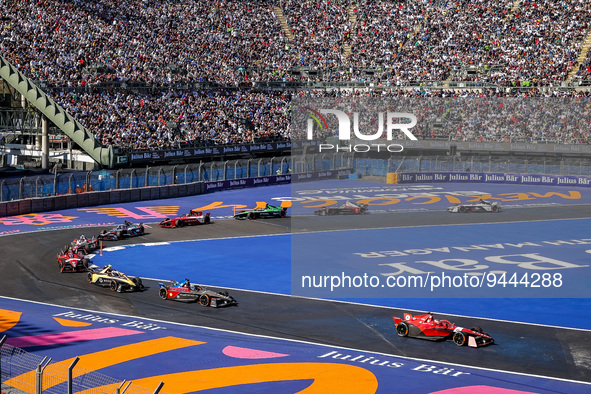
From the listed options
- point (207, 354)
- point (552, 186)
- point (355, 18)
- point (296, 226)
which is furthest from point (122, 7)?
point (207, 354)

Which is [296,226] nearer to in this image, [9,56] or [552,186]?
[552,186]

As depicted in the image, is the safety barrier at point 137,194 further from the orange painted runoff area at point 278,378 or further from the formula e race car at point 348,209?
the orange painted runoff area at point 278,378

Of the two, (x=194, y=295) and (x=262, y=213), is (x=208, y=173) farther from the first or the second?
(x=194, y=295)

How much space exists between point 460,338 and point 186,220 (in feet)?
79.9

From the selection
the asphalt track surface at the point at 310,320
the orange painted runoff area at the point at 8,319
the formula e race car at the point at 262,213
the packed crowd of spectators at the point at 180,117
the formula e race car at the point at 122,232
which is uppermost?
the packed crowd of spectators at the point at 180,117

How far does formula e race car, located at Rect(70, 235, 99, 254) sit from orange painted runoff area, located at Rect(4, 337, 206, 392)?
14063 millimetres

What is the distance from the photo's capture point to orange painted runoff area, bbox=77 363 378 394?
19.3 meters

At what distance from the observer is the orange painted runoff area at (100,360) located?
18.8 metres

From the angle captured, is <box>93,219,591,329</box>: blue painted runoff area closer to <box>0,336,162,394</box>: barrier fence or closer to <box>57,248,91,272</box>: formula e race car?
<box>57,248,91,272</box>: formula e race car

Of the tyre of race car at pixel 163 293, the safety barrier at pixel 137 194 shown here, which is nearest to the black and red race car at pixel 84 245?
the tyre of race car at pixel 163 293

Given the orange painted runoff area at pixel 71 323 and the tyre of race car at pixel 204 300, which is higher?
the tyre of race car at pixel 204 300


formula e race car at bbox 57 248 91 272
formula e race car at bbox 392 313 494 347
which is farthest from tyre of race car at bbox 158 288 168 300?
formula e race car at bbox 392 313 494 347

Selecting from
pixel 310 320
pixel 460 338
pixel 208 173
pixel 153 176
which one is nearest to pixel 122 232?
pixel 153 176

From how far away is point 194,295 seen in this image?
27.9m
